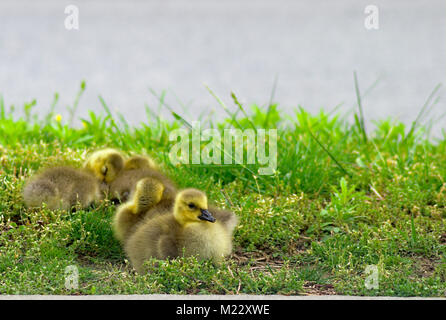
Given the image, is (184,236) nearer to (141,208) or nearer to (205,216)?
(205,216)

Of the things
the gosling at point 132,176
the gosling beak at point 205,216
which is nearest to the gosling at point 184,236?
the gosling beak at point 205,216

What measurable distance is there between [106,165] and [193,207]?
1491 mm

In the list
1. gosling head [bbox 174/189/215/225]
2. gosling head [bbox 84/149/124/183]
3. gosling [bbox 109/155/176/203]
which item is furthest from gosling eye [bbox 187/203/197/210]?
gosling head [bbox 84/149/124/183]

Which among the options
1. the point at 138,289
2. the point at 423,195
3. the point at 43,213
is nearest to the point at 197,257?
the point at 138,289

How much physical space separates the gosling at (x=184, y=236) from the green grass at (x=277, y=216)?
9cm

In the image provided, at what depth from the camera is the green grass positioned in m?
4.26

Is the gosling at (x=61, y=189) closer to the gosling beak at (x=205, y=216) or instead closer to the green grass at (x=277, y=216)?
the green grass at (x=277, y=216)

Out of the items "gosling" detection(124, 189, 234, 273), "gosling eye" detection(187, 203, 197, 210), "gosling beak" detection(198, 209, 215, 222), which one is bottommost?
"gosling" detection(124, 189, 234, 273)

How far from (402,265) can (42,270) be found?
232 cm

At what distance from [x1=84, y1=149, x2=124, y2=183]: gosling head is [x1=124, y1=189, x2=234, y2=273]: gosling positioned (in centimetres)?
122

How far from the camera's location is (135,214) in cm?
483

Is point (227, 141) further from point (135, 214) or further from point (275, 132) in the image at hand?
point (135, 214)

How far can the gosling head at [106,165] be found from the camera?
5621 mm

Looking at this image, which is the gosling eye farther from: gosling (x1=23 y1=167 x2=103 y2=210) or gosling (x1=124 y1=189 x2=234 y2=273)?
gosling (x1=23 y1=167 x2=103 y2=210)
